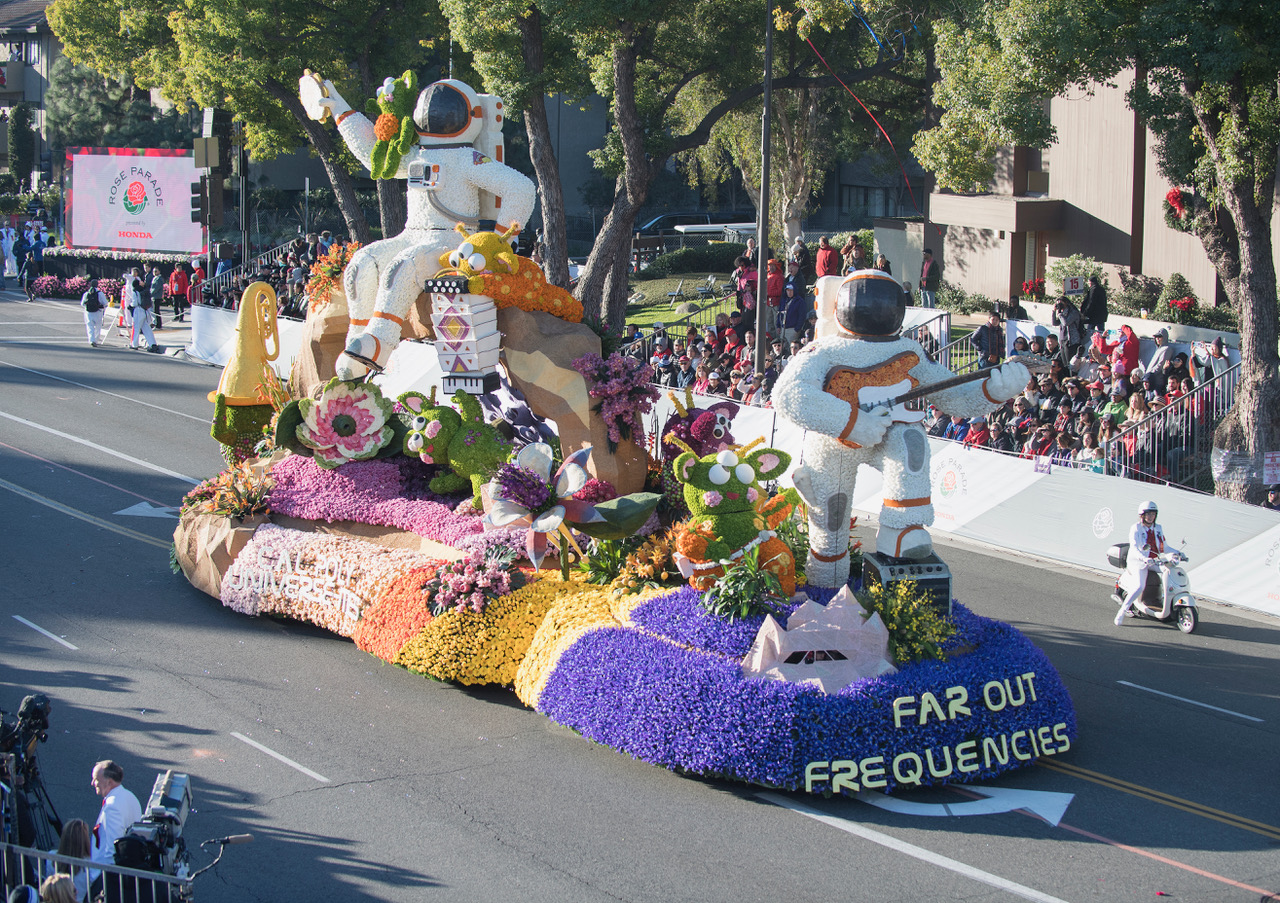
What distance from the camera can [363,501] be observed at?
13352 millimetres

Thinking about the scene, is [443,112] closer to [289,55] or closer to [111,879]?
[111,879]

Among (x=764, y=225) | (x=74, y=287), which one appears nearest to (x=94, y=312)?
(x=74, y=287)

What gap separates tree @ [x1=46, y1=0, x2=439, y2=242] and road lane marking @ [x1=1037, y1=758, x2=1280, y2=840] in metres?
24.3

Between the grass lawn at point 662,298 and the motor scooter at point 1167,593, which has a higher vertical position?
the grass lawn at point 662,298

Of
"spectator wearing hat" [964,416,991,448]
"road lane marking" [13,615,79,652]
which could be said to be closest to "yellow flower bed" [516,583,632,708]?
"road lane marking" [13,615,79,652]

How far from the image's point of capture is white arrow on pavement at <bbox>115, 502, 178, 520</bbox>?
16625mm

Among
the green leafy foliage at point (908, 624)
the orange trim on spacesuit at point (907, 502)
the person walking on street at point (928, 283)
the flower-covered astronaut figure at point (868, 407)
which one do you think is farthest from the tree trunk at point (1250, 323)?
the person walking on street at point (928, 283)

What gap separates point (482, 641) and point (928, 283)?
61.3 feet

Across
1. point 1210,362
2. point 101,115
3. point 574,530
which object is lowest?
point 574,530

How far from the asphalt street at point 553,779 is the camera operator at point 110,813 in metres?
0.83

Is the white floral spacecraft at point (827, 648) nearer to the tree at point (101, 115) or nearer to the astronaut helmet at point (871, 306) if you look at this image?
the astronaut helmet at point (871, 306)

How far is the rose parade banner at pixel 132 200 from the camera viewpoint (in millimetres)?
36875

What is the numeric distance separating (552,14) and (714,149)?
15485 mm

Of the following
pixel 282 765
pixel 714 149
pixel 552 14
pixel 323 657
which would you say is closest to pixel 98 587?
pixel 323 657
